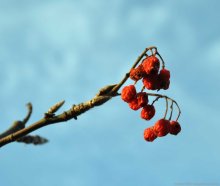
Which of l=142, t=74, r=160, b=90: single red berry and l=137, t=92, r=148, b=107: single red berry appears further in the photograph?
l=137, t=92, r=148, b=107: single red berry

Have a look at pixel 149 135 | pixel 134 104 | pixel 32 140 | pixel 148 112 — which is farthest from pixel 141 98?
pixel 32 140

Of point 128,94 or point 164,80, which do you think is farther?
point 128,94

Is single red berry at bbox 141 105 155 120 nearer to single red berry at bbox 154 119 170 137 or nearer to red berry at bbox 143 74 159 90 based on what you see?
single red berry at bbox 154 119 170 137

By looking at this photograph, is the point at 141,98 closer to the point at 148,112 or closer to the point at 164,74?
the point at 148,112

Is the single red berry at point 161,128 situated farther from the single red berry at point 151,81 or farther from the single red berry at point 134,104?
the single red berry at point 151,81

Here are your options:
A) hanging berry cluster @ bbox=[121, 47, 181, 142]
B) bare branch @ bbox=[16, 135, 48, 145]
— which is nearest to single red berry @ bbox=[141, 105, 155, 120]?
hanging berry cluster @ bbox=[121, 47, 181, 142]

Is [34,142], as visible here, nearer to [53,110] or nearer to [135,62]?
[53,110]

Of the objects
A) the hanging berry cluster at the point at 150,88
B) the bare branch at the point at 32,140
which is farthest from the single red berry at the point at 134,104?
the bare branch at the point at 32,140
